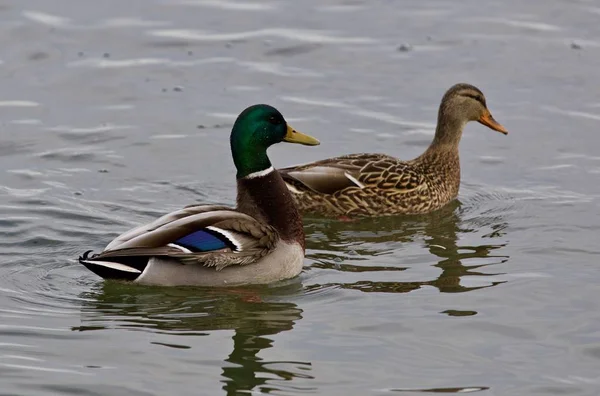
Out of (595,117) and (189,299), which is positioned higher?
(595,117)

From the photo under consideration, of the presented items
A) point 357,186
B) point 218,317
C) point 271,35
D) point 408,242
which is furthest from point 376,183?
point 271,35

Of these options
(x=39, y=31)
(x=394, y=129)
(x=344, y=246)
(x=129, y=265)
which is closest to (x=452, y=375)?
(x=129, y=265)

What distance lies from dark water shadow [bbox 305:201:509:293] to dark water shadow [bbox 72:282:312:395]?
0.63m

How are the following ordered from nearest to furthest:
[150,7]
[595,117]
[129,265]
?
[129,265] → [595,117] → [150,7]

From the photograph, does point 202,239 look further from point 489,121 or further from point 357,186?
point 489,121

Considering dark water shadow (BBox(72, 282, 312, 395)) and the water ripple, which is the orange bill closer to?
the water ripple

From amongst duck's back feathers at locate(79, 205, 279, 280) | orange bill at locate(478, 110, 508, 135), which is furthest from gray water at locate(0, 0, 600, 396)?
orange bill at locate(478, 110, 508, 135)

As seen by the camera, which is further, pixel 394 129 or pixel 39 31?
pixel 39 31

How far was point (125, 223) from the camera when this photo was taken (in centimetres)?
1182

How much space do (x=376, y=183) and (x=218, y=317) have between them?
3.61 metres

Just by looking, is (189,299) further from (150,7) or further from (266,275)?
(150,7)

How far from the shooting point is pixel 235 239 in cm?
1001

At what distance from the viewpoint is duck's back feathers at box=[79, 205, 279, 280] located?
31.7 feet

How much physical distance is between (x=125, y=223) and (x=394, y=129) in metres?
3.81
